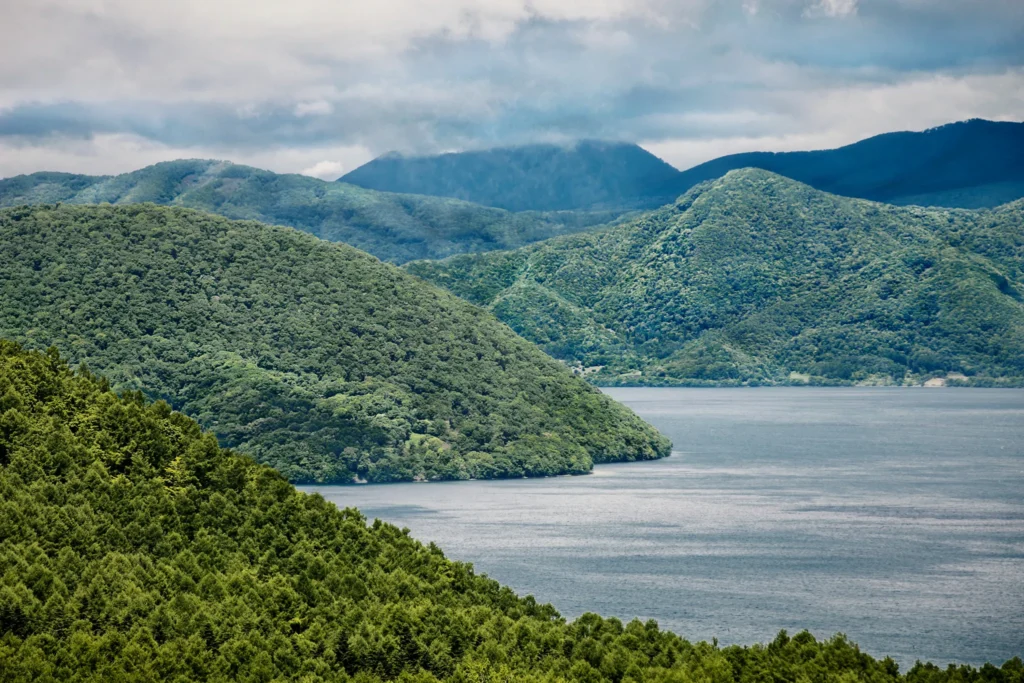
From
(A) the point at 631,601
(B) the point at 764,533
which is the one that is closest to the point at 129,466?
(A) the point at 631,601

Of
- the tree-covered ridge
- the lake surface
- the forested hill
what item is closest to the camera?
the tree-covered ridge

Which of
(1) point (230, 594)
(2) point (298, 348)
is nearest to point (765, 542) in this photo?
(1) point (230, 594)

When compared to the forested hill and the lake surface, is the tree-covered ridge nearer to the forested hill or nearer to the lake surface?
the lake surface

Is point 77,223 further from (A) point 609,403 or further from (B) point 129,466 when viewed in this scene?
(B) point 129,466

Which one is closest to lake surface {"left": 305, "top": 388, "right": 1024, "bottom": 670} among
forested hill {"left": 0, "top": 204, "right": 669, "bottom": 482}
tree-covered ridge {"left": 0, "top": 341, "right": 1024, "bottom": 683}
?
forested hill {"left": 0, "top": 204, "right": 669, "bottom": 482}

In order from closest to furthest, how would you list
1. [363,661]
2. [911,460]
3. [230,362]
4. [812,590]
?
1. [363,661]
2. [812,590]
3. [230,362]
4. [911,460]
